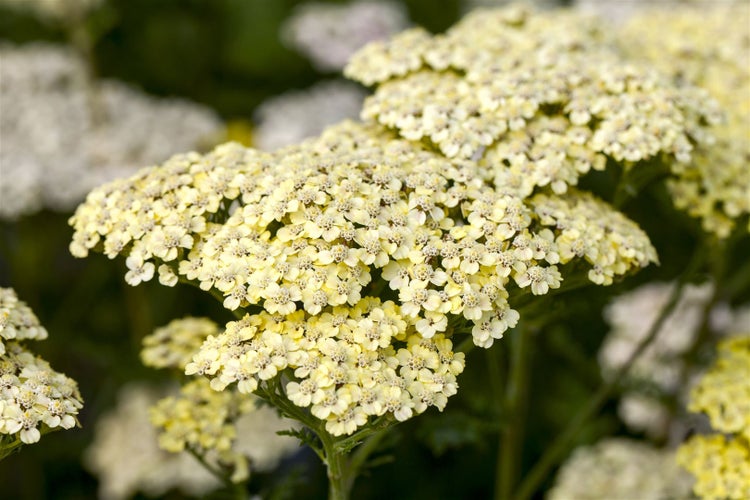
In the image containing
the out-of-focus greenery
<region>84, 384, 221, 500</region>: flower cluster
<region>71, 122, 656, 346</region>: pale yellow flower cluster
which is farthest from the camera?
the out-of-focus greenery

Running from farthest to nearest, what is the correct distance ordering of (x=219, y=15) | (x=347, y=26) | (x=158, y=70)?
(x=219, y=15)
(x=158, y=70)
(x=347, y=26)

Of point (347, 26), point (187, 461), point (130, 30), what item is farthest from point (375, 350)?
point (130, 30)

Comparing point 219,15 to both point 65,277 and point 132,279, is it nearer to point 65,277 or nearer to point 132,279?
point 65,277

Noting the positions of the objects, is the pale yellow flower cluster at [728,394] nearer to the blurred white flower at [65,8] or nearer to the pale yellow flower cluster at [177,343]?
the pale yellow flower cluster at [177,343]

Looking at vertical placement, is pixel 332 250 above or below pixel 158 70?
above

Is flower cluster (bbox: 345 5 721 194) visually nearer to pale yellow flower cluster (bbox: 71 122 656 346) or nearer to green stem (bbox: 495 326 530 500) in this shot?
pale yellow flower cluster (bbox: 71 122 656 346)

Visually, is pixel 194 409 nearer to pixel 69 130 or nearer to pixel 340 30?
pixel 69 130

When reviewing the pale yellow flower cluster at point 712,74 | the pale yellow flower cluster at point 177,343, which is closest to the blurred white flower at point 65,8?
the pale yellow flower cluster at point 177,343

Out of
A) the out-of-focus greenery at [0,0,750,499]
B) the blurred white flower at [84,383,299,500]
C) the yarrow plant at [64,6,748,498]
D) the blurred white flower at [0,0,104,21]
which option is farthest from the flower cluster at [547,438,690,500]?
the blurred white flower at [0,0,104,21]
